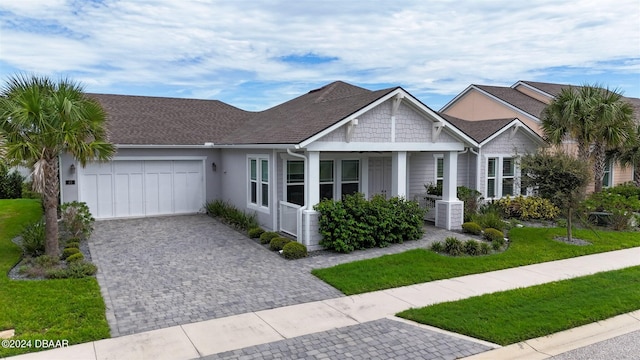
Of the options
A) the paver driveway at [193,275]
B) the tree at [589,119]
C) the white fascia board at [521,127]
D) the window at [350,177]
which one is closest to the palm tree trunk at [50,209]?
the paver driveway at [193,275]

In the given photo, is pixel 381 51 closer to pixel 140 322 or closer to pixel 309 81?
pixel 309 81

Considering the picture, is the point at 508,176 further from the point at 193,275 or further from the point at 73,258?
the point at 73,258

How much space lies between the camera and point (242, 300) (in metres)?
8.15

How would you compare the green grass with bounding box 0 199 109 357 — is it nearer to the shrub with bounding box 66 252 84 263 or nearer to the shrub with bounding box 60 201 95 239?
the shrub with bounding box 66 252 84 263

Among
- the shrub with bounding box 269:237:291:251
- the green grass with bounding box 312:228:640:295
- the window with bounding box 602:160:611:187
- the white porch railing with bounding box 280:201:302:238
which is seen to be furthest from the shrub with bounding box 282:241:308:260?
the window with bounding box 602:160:611:187

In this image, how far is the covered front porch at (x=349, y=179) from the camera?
12.1 metres

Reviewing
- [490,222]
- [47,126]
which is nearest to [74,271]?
[47,126]

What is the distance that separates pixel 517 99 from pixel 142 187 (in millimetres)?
18776

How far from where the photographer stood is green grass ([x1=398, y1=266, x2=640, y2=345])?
685 cm

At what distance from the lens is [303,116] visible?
15.0 m

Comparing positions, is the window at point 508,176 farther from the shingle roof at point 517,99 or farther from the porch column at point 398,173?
the porch column at point 398,173

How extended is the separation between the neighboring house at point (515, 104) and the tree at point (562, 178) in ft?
27.6

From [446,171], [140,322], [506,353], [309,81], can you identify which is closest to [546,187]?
[446,171]

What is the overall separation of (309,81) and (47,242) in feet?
70.9
